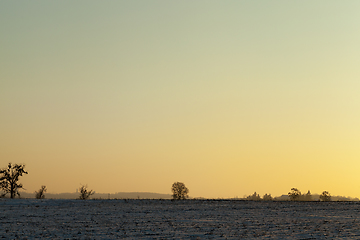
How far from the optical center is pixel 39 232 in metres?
31.6

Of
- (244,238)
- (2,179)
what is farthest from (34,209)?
(2,179)

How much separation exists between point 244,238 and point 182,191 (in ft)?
387

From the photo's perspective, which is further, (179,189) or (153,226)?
(179,189)

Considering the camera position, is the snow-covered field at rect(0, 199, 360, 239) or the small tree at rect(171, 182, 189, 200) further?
the small tree at rect(171, 182, 189, 200)

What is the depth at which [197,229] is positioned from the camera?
108 ft

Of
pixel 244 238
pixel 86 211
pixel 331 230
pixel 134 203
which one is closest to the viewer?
pixel 244 238

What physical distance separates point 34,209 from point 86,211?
6901mm

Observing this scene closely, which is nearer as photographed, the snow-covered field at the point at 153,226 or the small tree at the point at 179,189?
the snow-covered field at the point at 153,226

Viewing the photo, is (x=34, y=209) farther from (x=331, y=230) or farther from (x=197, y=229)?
(x=331, y=230)

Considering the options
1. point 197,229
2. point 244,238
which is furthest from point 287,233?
point 197,229

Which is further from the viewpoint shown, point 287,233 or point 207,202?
point 207,202

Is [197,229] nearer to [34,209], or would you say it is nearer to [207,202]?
[34,209]

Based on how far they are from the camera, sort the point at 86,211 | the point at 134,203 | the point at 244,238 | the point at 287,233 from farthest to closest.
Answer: the point at 134,203 < the point at 86,211 < the point at 287,233 < the point at 244,238

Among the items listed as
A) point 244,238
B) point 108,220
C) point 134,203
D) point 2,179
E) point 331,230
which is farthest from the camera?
point 2,179
